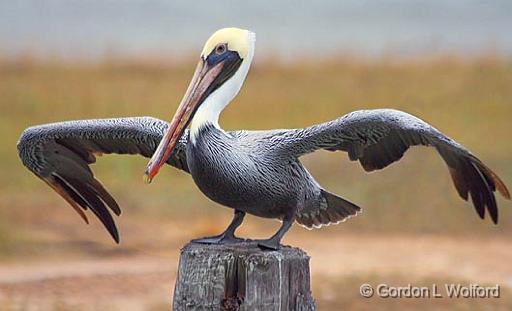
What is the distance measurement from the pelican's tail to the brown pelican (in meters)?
0.01

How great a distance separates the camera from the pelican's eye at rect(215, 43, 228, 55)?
17.3 ft

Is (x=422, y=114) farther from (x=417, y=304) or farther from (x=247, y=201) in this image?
(x=247, y=201)

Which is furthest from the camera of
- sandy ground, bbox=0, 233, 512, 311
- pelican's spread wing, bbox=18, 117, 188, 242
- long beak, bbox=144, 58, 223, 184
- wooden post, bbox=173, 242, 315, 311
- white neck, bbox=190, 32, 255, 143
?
sandy ground, bbox=0, 233, 512, 311

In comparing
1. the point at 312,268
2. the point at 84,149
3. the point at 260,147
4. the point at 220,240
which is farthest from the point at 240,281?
the point at 312,268

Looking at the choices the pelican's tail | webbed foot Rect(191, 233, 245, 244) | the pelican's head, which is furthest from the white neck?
the pelican's tail

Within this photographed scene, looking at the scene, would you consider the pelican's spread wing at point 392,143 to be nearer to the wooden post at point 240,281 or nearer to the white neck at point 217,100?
the white neck at point 217,100

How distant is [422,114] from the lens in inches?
664

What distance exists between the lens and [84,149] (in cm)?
602

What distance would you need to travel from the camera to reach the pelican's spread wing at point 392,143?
5180mm

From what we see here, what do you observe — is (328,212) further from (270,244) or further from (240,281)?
(240,281)

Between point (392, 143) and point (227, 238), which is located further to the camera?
point (392, 143)

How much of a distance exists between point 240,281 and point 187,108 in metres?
0.72

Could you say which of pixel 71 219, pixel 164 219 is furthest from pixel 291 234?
pixel 71 219

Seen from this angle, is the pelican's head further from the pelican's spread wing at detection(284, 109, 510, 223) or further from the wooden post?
the wooden post
